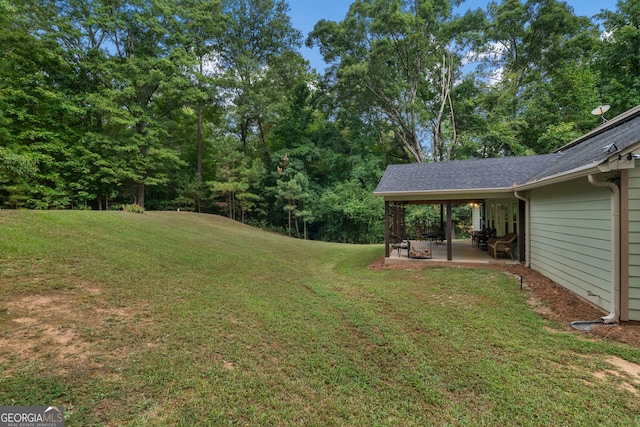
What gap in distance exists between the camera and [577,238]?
532 cm

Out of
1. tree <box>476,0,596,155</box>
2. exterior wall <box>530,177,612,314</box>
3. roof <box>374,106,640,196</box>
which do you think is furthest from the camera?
tree <box>476,0,596,155</box>

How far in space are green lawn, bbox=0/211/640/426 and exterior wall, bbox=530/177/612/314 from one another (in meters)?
1.07

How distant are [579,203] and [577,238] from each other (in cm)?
68

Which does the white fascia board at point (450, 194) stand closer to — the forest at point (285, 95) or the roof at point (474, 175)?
the roof at point (474, 175)

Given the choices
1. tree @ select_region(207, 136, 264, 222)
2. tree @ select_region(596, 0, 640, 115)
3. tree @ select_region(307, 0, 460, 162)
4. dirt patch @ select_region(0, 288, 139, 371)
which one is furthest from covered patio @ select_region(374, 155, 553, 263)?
tree @ select_region(207, 136, 264, 222)

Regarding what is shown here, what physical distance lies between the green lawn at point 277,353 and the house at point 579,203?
1.14 meters

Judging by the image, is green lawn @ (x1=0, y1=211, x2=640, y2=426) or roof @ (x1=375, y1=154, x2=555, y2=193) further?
roof @ (x1=375, y1=154, x2=555, y2=193)

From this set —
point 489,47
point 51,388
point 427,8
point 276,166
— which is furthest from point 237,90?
point 51,388

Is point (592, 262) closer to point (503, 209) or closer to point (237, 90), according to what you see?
point (503, 209)

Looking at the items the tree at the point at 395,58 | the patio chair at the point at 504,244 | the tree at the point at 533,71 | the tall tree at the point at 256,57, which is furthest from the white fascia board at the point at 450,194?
the tall tree at the point at 256,57

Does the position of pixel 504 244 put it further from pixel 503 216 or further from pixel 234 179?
pixel 234 179

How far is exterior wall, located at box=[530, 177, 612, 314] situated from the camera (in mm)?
4465

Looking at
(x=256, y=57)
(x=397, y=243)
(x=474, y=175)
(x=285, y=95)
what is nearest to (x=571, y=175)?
(x=474, y=175)

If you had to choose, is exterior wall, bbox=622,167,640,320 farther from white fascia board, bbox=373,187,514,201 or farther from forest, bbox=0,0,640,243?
forest, bbox=0,0,640,243
